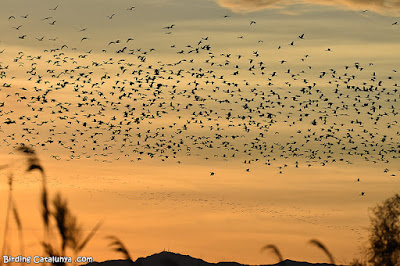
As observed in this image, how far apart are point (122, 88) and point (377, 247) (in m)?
40.7

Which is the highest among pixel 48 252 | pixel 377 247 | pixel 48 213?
pixel 48 213

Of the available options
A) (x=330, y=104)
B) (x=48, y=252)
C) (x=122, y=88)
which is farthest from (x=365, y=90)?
(x=48, y=252)

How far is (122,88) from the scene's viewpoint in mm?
68375

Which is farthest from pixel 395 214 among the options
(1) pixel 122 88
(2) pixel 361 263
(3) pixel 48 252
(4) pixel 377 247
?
(1) pixel 122 88

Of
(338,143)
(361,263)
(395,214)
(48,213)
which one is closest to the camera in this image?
(48,213)

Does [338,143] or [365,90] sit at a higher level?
[365,90]

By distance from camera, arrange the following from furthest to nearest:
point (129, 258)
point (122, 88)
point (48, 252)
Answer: point (122, 88), point (48, 252), point (129, 258)

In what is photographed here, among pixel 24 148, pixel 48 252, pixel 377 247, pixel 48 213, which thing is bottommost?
pixel 377 247

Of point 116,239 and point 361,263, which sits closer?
point 116,239

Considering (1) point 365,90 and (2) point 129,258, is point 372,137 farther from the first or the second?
(2) point 129,258

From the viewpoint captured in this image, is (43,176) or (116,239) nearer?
(43,176)

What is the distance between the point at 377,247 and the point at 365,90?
121 ft

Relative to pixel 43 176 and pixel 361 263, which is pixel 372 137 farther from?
pixel 43 176

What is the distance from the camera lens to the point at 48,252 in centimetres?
1013
